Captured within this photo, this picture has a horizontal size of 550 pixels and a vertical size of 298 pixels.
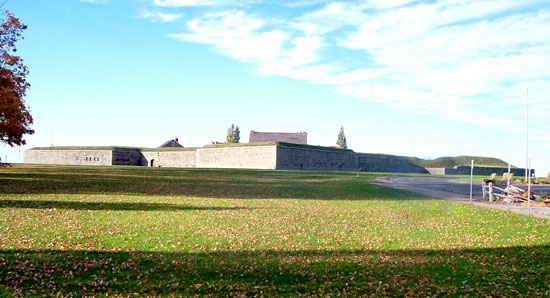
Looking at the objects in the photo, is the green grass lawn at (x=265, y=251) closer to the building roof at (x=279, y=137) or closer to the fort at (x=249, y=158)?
the fort at (x=249, y=158)

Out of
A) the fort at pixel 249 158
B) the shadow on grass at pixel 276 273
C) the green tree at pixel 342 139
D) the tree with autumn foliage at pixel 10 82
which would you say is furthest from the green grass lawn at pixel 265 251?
the green tree at pixel 342 139

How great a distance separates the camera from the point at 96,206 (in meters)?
16.9

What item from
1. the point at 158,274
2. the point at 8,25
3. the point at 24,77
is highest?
the point at 8,25

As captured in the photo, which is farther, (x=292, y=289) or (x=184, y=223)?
(x=184, y=223)

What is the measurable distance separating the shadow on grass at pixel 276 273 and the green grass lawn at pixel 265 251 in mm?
18

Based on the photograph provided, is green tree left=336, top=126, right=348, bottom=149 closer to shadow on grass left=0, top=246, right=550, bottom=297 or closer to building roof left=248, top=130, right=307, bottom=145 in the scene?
building roof left=248, top=130, right=307, bottom=145

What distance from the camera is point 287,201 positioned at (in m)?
20.8

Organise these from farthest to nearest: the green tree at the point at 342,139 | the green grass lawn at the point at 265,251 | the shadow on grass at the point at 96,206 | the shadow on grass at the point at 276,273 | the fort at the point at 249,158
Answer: the green tree at the point at 342,139
the fort at the point at 249,158
the shadow on grass at the point at 96,206
the green grass lawn at the point at 265,251
the shadow on grass at the point at 276,273

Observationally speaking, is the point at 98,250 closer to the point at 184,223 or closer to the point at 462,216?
the point at 184,223

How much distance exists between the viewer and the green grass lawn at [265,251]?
22.5ft

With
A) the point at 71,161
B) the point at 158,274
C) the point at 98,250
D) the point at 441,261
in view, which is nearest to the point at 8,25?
the point at 98,250

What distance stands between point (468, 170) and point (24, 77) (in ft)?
212

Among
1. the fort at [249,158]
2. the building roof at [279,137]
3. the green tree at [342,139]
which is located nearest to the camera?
the fort at [249,158]

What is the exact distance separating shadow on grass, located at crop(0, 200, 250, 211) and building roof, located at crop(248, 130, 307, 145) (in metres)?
68.0
